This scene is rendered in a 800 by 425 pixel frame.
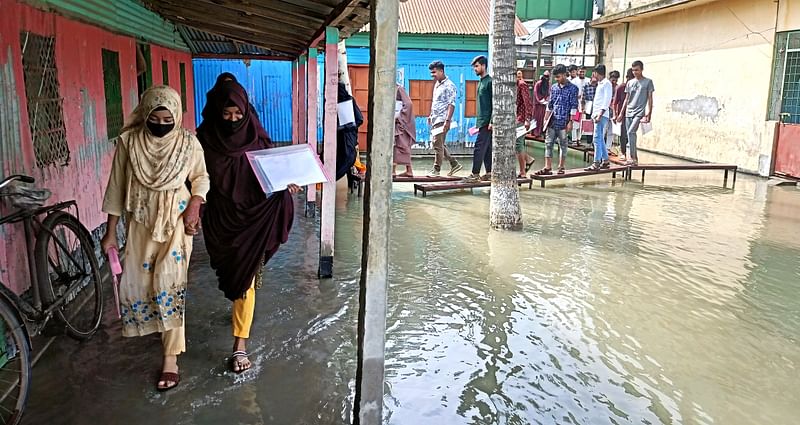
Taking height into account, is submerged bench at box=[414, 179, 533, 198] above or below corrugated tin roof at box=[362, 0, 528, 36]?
below

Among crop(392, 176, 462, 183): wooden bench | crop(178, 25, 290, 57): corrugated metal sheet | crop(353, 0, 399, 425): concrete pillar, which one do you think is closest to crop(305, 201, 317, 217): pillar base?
crop(392, 176, 462, 183): wooden bench

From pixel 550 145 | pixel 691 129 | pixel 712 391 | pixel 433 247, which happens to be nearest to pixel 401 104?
pixel 550 145

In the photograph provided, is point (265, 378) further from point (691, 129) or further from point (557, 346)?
point (691, 129)

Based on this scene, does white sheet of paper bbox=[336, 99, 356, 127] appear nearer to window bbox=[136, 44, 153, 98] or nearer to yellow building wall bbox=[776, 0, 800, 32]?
window bbox=[136, 44, 153, 98]

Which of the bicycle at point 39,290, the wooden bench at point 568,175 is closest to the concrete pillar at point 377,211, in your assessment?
the bicycle at point 39,290

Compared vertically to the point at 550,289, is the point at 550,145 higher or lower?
higher

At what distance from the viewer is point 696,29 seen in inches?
589

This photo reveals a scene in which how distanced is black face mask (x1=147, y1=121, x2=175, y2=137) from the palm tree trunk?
472 centimetres

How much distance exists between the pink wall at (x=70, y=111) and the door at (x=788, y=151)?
11.2 meters

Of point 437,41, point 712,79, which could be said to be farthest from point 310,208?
point 712,79

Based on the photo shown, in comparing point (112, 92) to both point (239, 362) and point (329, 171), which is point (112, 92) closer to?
point (329, 171)

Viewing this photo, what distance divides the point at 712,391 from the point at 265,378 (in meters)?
2.68

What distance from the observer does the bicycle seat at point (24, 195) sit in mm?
3572

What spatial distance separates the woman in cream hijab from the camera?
344 centimetres
